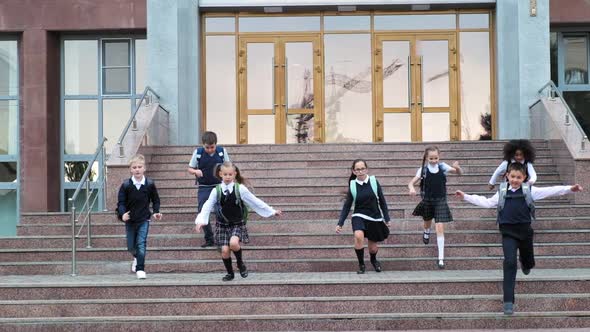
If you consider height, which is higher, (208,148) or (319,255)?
(208,148)

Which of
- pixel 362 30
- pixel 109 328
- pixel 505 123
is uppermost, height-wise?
pixel 362 30

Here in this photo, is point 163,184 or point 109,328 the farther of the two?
point 163,184

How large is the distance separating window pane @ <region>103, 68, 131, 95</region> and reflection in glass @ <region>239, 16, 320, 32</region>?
312 centimetres

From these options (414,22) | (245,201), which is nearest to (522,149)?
(245,201)

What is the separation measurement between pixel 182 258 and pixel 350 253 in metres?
2.35

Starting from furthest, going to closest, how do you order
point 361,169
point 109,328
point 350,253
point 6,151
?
1. point 6,151
2. point 350,253
3. point 361,169
4. point 109,328

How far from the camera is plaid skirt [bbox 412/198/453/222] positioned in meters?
12.0

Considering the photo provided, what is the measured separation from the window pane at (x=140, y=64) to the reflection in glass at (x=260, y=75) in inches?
101

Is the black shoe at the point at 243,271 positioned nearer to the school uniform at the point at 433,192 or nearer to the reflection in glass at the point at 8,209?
the school uniform at the point at 433,192

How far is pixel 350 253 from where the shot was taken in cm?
1217

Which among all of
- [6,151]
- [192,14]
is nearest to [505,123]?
[192,14]

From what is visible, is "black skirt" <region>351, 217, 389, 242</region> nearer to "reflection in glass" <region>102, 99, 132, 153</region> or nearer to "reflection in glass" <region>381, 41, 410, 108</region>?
"reflection in glass" <region>381, 41, 410, 108</region>

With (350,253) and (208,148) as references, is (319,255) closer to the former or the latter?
(350,253)

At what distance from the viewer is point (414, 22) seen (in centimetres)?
2092
